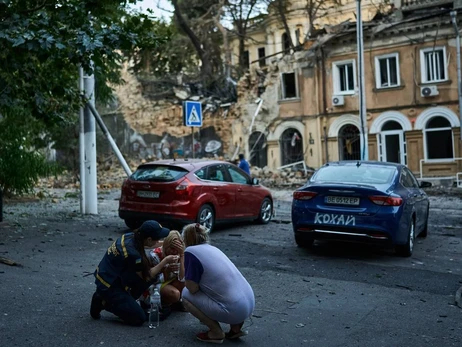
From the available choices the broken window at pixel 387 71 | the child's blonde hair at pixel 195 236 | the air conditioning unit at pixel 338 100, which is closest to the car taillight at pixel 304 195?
the child's blonde hair at pixel 195 236

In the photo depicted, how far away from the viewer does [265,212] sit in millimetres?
14602

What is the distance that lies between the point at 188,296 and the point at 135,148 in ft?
119

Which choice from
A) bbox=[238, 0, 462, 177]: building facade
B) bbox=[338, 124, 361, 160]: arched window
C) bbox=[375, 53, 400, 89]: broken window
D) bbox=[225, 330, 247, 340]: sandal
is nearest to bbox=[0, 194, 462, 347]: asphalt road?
bbox=[225, 330, 247, 340]: sandal

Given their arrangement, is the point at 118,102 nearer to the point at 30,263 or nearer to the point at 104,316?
the point at 30,263

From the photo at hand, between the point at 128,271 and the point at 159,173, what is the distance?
6.52m

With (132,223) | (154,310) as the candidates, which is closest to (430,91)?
(132,223)

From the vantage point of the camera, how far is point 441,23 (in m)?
28.8

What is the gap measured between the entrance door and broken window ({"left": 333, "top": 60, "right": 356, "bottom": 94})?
3.30 m

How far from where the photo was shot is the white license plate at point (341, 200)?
962 centimetres

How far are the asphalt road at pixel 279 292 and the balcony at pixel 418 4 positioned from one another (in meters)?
20.5

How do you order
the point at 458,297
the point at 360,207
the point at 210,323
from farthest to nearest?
the point at 360,207
the point at 458,297
the point at 210,323

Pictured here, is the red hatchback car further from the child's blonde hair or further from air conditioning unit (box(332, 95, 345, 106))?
air conditioning unit (box(332, 95, 345, 106))

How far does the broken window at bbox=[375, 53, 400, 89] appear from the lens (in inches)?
1207

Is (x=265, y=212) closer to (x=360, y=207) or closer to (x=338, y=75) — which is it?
(x=360, y=207)
